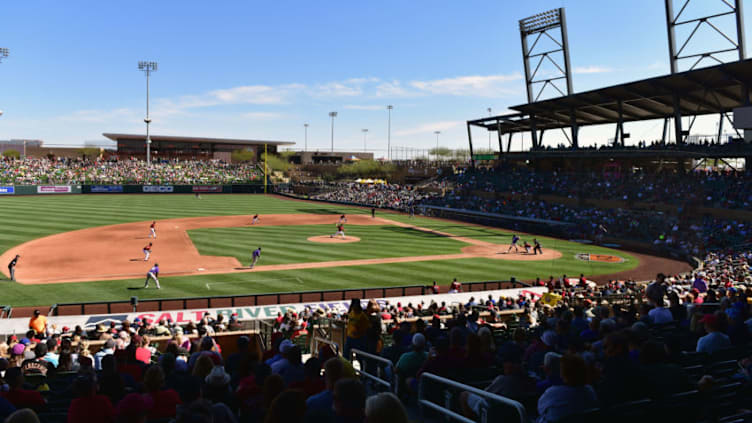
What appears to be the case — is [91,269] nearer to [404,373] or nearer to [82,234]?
[82,234]

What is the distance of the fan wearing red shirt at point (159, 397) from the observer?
4.80 metres

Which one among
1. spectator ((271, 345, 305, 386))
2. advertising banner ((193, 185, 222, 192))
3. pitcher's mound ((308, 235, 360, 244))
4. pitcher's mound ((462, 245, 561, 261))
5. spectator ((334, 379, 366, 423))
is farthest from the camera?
advertising banner ((193, 185, 222, 192))

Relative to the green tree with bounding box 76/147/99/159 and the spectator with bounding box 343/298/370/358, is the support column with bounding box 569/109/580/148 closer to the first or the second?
the spectator with bounding box 343/298/370/358

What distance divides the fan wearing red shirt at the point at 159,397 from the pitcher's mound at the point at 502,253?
29909mm

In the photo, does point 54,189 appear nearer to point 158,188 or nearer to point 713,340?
point 158,188

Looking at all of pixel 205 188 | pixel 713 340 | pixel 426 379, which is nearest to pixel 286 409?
pixel 426 379

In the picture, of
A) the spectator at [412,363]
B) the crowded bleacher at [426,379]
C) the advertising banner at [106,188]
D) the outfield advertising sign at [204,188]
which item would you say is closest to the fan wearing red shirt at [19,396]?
the crowded bleacher at [426,379]

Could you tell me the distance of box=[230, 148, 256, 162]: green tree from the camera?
410 ft

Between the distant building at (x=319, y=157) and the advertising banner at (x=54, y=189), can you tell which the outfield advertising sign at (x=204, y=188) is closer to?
the advertising banner at (x=54, y=189)

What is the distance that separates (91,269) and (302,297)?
12.9 metres

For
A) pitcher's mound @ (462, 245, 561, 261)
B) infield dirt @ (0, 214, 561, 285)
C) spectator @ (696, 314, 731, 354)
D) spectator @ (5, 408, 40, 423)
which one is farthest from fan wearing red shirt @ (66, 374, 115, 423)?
pitcher's mound @ (462, 245, 561, 261)

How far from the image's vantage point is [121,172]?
9000 cm

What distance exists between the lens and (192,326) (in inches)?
570

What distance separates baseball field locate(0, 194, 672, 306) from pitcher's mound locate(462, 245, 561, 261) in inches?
2.8
